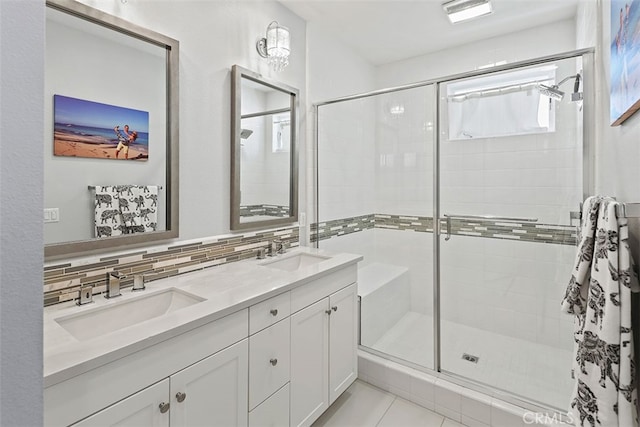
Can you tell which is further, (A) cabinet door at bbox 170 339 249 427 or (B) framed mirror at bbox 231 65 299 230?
(B) framed mirror at bbox 231 65 299 230

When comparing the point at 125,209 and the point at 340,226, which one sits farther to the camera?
the point at 340,226

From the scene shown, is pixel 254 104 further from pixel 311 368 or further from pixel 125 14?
pixel 311 368

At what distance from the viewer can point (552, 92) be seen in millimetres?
2156

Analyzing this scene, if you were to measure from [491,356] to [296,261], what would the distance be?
155 centimetres

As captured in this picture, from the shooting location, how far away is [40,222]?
496 mm

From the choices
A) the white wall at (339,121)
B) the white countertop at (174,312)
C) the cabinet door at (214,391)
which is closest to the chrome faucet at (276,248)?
the white countertop at (174,312)

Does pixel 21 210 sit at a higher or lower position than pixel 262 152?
lower

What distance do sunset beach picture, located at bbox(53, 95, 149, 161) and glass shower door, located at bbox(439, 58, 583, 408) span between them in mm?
1918

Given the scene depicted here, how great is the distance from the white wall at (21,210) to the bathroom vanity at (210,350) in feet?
1.28

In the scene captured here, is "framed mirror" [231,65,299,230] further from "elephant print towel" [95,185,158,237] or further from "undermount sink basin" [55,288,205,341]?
"undermount sink basin" [55,288,205,341]

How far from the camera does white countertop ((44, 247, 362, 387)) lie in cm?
85

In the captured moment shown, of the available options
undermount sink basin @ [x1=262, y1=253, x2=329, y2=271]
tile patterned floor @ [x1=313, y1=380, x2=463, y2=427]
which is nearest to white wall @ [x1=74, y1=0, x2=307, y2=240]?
undermount sink basin @ [x1=262, y1=253, x2=329, y2=271]

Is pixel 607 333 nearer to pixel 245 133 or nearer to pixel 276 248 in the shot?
pixel 276 248

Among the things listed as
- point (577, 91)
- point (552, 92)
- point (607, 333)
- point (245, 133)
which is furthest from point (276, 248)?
point (552, 92)
